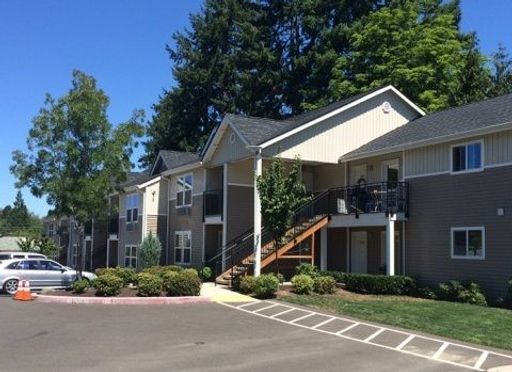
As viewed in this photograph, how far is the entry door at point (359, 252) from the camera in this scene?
28.2 m

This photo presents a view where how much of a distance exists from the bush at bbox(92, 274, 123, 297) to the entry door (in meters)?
11.1

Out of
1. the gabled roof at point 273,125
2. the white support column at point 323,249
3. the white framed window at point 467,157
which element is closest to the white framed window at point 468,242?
the white framed window at point 467,157

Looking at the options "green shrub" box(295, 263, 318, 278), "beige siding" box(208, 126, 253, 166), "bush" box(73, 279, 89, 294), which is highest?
"beige siding" box(208, 126, 253, 166)

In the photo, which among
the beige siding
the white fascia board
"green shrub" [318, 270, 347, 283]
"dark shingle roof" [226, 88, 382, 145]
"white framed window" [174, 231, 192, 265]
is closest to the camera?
the white fascia board

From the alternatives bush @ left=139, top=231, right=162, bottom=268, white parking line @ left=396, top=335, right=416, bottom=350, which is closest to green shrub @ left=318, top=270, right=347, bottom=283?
white parking line @ left=396, top=335, right=416, bottom=350

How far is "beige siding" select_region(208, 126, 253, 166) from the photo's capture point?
2859 centimetres

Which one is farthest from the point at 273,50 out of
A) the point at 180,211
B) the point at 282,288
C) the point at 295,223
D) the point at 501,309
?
the point at 501,309

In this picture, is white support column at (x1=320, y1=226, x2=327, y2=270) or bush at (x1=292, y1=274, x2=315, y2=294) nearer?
bush at (x1=292, y1=274, x2=315, y2=294)

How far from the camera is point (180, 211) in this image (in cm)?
3616

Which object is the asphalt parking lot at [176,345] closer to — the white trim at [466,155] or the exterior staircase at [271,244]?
the exterior staircase at [271,244]

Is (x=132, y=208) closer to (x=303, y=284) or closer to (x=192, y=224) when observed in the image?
(x=192, y=224)

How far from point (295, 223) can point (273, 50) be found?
29914 mm

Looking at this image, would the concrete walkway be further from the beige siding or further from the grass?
the beige siding

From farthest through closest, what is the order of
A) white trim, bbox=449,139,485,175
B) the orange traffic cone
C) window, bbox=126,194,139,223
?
window, bbox=126,194,139,223 < the orange traffic cone < white trim, bbox=449,139,485,175
